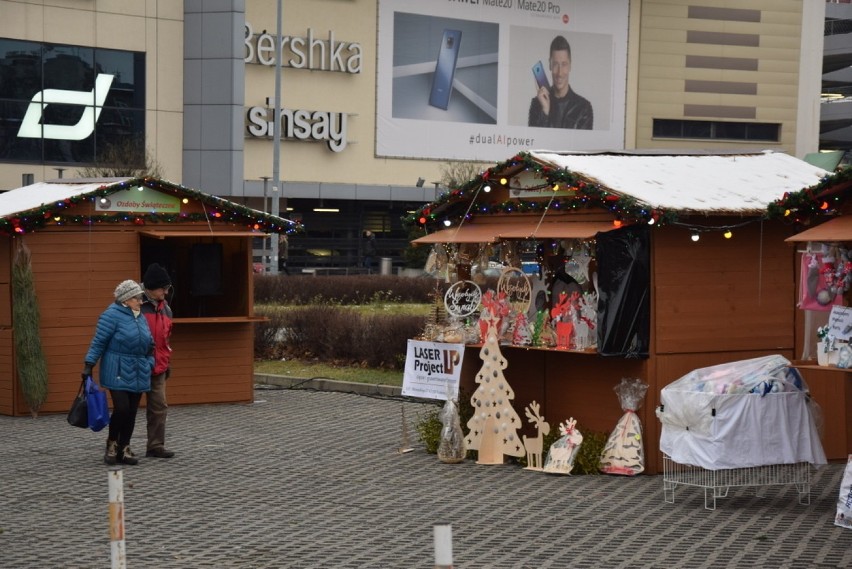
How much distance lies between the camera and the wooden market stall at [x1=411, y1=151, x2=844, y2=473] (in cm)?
1338

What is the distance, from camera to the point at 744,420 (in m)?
11.6

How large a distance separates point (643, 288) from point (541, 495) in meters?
2.37

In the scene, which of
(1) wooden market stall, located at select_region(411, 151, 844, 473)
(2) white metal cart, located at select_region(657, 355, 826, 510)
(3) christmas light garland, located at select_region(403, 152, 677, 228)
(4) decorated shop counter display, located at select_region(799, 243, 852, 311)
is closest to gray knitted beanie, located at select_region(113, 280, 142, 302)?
(1) wooden market stall, located at select_region(411, 151, 844, 473)

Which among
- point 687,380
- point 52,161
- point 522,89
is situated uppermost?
point 522,89

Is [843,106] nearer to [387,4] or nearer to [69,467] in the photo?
[387,4]

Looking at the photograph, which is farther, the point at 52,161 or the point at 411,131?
the point at 411,131

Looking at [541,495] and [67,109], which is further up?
[67,109]

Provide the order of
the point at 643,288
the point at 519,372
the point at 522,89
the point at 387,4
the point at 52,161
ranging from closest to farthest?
the point at 643,288, the point at 519,372, the point at 52,161, the point at 387,4, the point at 522,89

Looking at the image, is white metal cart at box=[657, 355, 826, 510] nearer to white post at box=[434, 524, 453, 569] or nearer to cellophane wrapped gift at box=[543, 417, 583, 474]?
cellophane wrapped gift at box=[543, 417, 583, 474]

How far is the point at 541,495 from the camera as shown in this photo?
1224 cm

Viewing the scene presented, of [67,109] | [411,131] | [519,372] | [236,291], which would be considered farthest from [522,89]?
[519,372]

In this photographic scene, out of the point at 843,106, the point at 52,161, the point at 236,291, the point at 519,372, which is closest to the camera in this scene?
the point at 519,372

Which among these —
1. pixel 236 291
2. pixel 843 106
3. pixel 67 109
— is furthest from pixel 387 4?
pixel 236 291

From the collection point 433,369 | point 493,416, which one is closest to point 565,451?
point 493,416
